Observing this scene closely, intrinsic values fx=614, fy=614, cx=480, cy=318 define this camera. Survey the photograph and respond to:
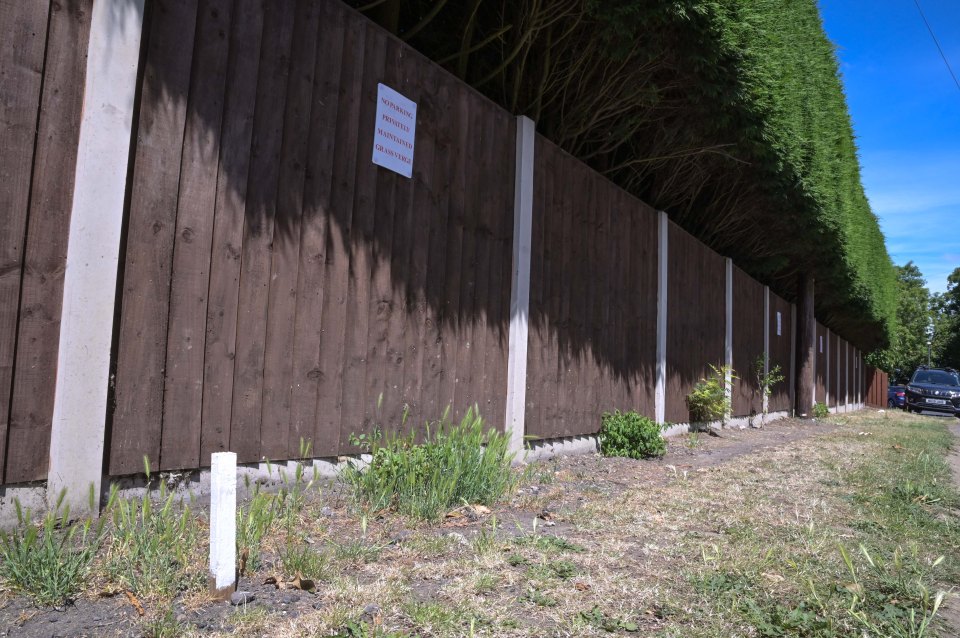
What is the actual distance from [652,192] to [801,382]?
9.78 meters

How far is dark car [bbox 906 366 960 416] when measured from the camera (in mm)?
24172

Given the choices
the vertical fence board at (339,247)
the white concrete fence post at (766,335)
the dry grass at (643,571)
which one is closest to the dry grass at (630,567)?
the dry grass at (643,571)

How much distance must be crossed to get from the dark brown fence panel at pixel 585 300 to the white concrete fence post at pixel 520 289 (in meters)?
0.16

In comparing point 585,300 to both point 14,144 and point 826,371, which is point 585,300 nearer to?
point 14,144

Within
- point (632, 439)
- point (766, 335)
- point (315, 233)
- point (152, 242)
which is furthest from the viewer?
point (766, 335)

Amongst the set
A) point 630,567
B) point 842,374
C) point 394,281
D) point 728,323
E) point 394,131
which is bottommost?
point 630,567

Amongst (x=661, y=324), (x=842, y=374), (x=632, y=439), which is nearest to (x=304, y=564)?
(x=632, y=439)

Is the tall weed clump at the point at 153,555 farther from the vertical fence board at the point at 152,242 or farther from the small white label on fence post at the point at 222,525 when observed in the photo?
the vertical fence board at the point at 152,242

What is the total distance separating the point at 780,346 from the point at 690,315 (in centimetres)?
757

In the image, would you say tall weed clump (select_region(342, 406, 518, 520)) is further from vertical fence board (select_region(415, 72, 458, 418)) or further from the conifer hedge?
the conifer hedge

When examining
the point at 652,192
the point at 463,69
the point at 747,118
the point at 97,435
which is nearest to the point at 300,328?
the point at 97,435

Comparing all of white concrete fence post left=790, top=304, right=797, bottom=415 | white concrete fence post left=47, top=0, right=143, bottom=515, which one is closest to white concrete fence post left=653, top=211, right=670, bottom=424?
white concrete fence post left=47, top=0, right=143, bottom=515

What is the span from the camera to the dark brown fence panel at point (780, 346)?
14.5m

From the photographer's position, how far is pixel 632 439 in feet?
21.6
